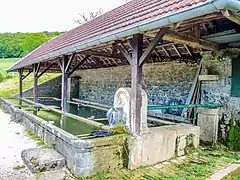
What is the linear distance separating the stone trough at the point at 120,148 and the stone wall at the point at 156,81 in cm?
214

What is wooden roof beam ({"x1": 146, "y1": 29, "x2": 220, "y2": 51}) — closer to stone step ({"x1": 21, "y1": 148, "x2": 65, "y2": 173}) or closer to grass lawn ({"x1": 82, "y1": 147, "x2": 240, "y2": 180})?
grass lawn ({"x1": 82, "y1": 147, "x2": 240, "y2": 180})

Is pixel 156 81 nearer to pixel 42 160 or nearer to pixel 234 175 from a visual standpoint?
pixel 234 175

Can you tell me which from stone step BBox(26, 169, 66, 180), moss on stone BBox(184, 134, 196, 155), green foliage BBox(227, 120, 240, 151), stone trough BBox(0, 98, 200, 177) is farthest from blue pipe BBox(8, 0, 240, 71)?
green foliage BBox(227, 120, 240, 151)

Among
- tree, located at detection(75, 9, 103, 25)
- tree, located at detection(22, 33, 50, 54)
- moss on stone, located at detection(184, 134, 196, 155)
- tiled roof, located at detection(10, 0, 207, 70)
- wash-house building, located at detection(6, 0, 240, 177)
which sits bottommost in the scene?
moss on stone, located at detection(184, 134, 196, 155)

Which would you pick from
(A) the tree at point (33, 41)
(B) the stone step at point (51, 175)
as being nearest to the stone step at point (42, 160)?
(B) the stone step at point (51, 175)

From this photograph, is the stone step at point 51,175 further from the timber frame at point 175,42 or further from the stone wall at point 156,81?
the stone wall at point 156,81

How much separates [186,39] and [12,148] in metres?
3.92

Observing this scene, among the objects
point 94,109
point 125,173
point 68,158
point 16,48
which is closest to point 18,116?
point 94,109

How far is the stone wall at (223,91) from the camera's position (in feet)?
16.4

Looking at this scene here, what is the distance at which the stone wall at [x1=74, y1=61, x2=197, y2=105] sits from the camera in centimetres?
651

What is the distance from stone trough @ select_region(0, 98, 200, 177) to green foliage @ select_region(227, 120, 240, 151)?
2.65 ft

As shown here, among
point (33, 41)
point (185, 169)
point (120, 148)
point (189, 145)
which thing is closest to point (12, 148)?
point (120, 148)

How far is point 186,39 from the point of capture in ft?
13.2

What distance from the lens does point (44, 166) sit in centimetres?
342
